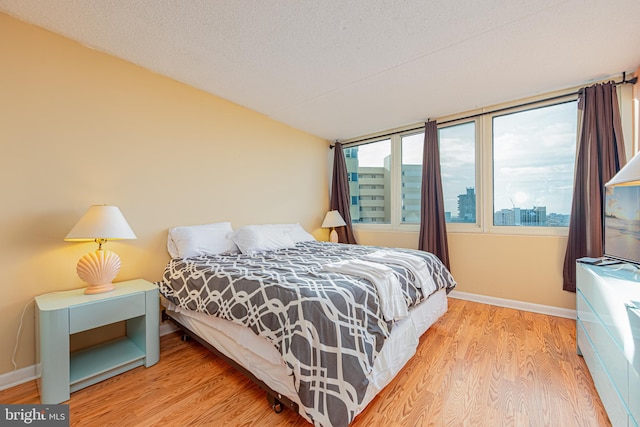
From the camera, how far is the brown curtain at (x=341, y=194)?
14.1 feet

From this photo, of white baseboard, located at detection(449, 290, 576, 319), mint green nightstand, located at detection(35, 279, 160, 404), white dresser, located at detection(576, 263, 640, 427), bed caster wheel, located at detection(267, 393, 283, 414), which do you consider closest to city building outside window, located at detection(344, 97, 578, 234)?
white baseboard, located at detection(449, 290, 576, 319)

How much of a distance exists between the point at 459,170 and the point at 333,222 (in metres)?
1.95

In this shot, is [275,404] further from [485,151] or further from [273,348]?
[485,151]

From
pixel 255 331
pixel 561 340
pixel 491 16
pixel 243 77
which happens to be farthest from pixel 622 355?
pixel 243 77

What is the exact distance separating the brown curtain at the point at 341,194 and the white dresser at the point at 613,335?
2.86 meters

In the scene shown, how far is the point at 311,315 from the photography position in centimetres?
126

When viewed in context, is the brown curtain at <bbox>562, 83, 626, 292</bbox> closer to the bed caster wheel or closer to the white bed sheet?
the white bed sheet

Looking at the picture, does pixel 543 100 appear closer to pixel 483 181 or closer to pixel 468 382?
pixel 483 181

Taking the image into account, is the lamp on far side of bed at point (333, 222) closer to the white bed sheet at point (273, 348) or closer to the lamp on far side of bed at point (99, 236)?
the white bed sheet at point (273, 348)

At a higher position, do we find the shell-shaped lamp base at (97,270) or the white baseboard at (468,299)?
the shell-shaped lamp base at (97,270)

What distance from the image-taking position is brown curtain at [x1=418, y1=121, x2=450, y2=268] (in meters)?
3.32

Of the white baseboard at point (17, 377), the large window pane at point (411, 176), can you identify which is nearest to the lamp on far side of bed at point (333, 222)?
the large window pane at point (411, 176)

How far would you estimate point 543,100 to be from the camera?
9.09 feet

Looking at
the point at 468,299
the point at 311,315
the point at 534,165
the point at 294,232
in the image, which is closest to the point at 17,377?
the point at 311,315
